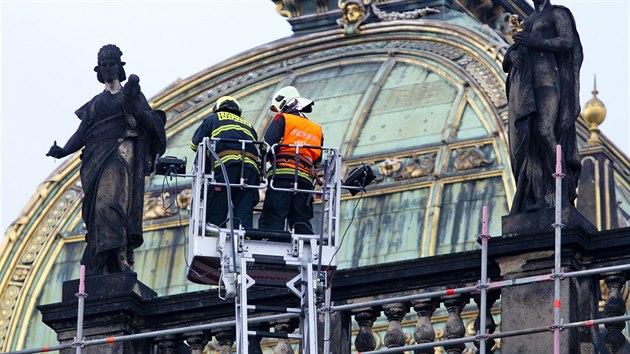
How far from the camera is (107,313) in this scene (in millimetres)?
32312

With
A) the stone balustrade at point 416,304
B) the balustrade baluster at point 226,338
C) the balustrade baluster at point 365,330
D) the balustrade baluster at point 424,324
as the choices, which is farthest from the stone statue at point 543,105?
the balustrade baluster at point 226,338

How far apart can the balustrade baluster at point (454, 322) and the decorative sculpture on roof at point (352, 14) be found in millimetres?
30203

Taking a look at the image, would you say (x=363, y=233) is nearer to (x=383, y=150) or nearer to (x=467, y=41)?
(x=383, y=150)

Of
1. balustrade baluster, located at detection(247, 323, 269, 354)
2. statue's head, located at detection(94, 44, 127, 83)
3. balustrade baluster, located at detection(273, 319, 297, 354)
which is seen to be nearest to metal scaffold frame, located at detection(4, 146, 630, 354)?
balustrade baluster, located at detection(247, 323, 269, 354)

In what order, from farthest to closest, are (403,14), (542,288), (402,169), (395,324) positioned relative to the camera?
(403,14)
(402,169)
(395,324)
(542,288)

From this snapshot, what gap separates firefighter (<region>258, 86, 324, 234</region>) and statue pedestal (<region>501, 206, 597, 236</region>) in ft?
6.46

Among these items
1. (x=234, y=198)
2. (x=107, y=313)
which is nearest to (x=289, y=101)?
(x=234, y=198)

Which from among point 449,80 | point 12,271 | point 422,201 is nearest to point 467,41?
point 449,80

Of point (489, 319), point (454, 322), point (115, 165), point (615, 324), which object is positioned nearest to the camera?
point (615, 324)

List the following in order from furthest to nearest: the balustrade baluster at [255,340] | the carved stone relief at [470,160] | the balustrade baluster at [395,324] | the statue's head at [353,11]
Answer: the statue's head at [353,11]
the carved stone relief at [470,160]
the balustrade baluster at [255,340]
the balustrade baluster at [395,324]

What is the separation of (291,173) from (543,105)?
2688 mm

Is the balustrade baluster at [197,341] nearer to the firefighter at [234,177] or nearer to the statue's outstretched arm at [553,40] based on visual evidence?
the firefighter at [234,177]

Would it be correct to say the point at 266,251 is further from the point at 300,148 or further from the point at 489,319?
the point at 489,319

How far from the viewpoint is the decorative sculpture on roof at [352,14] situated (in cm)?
6100
